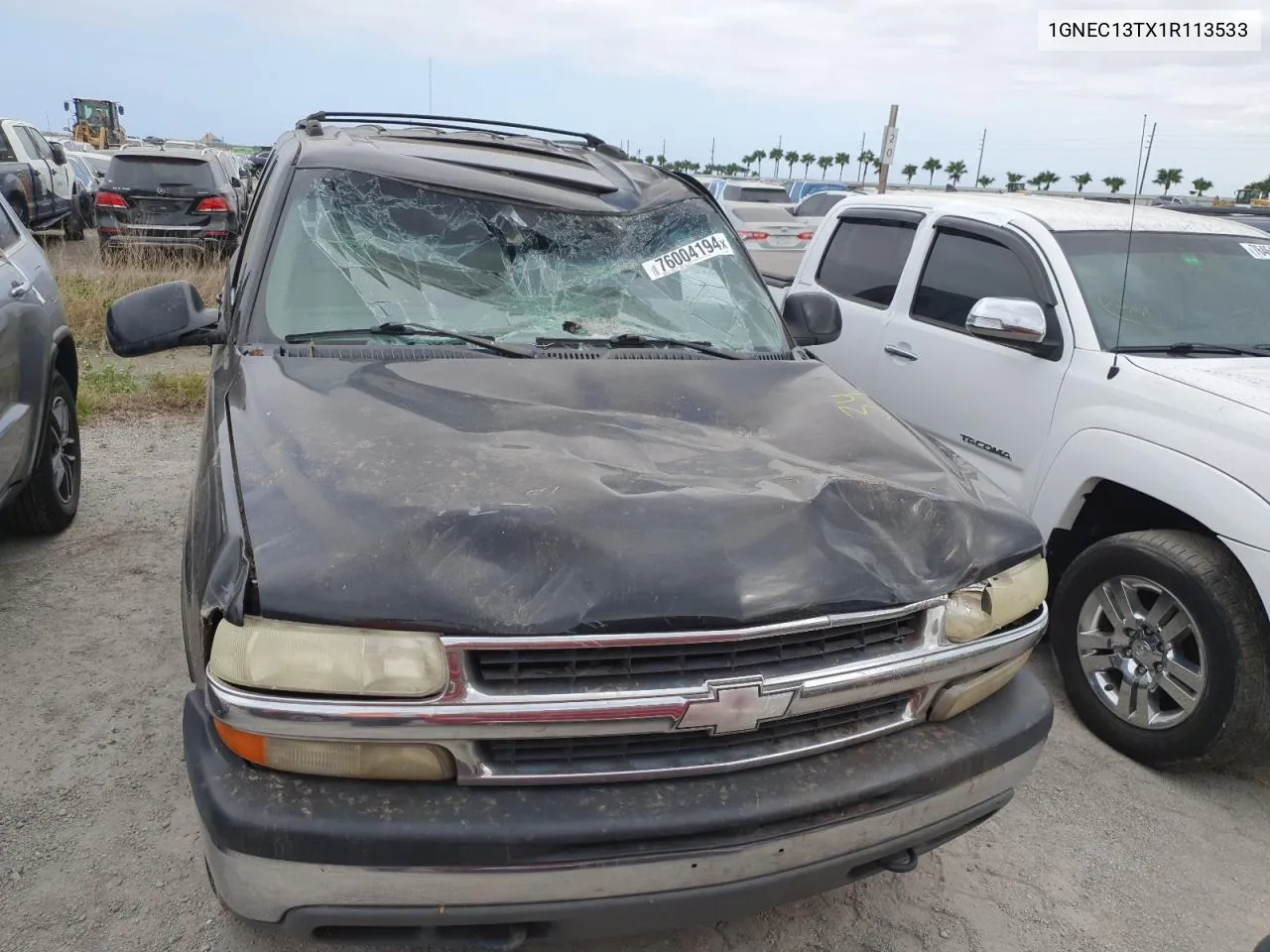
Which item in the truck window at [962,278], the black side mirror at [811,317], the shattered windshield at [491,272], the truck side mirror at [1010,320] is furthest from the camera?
the truck window at [962,278]

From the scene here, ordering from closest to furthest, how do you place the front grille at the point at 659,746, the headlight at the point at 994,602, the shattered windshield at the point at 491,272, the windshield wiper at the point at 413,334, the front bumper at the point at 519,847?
the front bumper at the point at 519,847 → the front grille at the point at 659,746 → the headlight at the point at 994,602 → the windshield wiper at the point at 413,334 → the shattered windshield at the point at 491,272

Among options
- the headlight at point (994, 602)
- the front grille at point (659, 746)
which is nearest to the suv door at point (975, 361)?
the headlight at point (994, 602)

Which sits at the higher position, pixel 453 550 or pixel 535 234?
pixel 535 234

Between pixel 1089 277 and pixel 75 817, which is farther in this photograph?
pixel 1089 277

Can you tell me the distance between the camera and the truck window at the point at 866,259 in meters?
5.15

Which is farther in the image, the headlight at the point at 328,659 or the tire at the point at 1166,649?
the tire at the point at 1166,649

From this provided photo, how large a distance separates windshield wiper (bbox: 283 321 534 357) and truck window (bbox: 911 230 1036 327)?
254 centimetres

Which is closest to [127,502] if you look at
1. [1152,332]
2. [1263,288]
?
[1152,332]

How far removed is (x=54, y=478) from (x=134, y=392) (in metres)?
3.16

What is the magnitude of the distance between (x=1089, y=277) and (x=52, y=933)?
4.25m

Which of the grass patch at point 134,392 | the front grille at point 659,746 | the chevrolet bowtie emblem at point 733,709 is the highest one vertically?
the chevrolet bowtie emblem at point 733,709

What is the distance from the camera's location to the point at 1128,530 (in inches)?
149

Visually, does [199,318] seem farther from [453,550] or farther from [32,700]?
[453,550]

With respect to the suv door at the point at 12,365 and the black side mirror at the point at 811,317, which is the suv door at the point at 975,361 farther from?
the suv door at the point at 12,365
